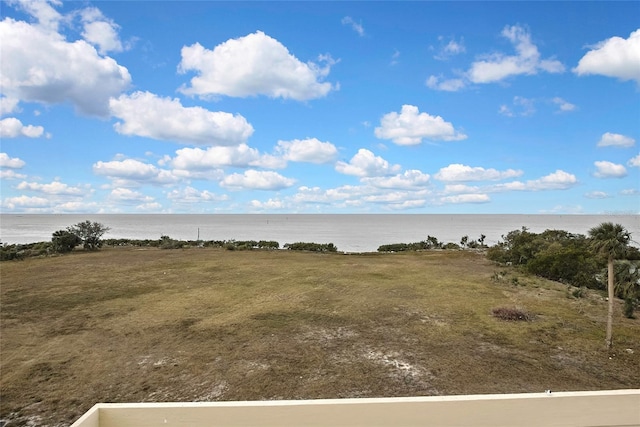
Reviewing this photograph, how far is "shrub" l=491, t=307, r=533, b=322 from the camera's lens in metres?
15.4

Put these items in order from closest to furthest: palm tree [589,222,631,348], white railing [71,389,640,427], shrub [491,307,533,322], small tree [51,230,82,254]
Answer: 1. white railing [71,389,640,427]
2. palm tree [589,222,631,348]
3. shrub [491,307,533,322]
4. small tree [51,230,82,254]

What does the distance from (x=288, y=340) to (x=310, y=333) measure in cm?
103

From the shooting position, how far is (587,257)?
2503cm

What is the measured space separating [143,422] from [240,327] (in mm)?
10914

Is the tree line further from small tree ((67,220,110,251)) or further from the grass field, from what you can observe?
the grass field

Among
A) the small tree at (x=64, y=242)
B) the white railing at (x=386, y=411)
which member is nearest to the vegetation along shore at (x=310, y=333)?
the white railing at (x=386, y=411)

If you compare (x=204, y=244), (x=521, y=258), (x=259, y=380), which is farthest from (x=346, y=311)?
(x=204, y=244)

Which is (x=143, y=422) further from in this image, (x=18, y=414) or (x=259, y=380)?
(x=18, y=414)

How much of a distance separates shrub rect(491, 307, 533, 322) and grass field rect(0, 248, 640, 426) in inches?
17.4

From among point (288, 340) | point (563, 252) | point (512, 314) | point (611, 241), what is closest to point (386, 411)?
point (288, 340)

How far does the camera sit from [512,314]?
1555 cm

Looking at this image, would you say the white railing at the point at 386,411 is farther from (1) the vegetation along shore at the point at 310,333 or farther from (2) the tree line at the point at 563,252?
(2) the tree line at the point at 563,252

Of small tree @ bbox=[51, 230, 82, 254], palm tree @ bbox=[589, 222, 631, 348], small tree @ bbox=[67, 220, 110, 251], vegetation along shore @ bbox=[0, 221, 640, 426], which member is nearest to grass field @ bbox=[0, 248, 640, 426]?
vegetation along shore @ bbox=[0, 221, 640, 426]

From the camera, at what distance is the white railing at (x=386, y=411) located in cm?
382
